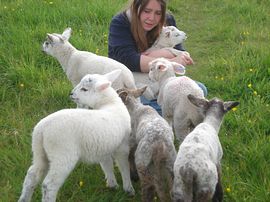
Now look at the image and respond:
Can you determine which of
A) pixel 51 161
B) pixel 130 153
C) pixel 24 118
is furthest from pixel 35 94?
pixel 51 161

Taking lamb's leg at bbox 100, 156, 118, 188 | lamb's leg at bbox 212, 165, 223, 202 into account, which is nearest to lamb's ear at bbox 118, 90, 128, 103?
lamb's leg at bbox 100, 156, 118, 188

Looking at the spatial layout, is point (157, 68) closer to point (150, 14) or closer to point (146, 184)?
point (150, 14)

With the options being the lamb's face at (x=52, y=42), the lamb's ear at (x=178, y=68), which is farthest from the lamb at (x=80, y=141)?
the lamb's face at (x=52, y=42)

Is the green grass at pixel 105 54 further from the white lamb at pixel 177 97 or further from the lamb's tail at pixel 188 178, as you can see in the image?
the lamb's tail at pixel 188 178

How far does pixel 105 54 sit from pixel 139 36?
1133mm

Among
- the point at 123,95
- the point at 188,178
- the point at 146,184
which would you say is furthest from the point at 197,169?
the point at 123,95

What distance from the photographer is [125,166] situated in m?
3.99

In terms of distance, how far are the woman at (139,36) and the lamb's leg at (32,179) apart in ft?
6.96

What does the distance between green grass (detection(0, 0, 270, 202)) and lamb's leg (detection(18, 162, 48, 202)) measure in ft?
0.74

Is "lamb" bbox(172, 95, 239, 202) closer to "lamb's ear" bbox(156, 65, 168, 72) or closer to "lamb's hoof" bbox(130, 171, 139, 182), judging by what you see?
"lamb's hoof" bbox(130, 171, 139, 182)

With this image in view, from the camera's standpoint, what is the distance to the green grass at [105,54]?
4051mm

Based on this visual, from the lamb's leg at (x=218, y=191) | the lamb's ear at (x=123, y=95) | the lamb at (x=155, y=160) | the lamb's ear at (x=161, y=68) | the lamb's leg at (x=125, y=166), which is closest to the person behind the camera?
the lamb at (x=155, y=160)

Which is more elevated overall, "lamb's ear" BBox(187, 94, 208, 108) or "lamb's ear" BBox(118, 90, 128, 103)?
"lamb's ear" BBox(187, 94, 208, 108)

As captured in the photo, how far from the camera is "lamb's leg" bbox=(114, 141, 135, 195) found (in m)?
3.96
